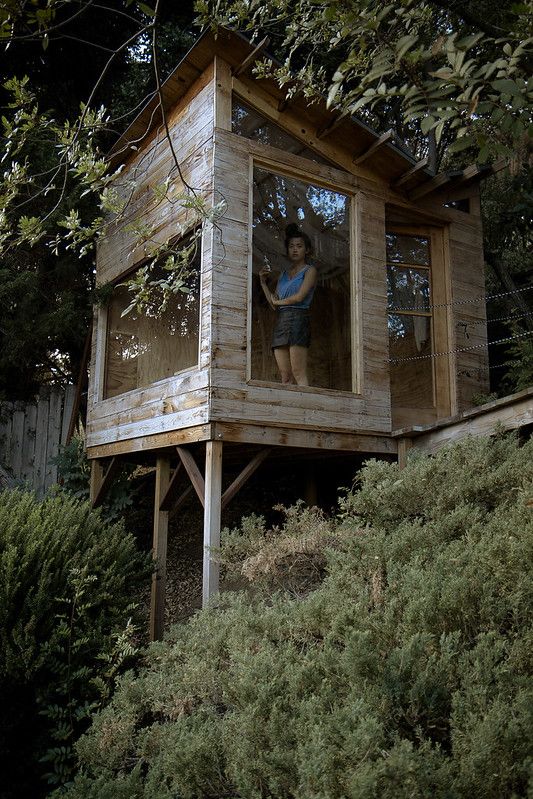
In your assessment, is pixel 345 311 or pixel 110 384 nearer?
pixel 345 311

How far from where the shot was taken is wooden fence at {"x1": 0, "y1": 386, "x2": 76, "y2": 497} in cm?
960

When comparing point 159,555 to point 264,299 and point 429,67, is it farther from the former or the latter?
point 429,67

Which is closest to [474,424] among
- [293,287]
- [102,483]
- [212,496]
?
[293,287]

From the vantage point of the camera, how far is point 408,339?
24.9 feet

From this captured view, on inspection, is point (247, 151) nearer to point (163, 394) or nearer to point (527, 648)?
point (163, 394)

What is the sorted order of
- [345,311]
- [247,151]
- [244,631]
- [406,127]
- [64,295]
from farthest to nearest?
[406,127] < [64,295] < [345,311] < [247,151] < [244,631]

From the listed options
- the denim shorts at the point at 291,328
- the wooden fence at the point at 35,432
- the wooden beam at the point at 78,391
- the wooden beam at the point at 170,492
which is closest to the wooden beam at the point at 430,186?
the denim shorts at the point at 291,328

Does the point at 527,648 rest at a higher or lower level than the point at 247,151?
lower

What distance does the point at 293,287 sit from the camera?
6.64 meters

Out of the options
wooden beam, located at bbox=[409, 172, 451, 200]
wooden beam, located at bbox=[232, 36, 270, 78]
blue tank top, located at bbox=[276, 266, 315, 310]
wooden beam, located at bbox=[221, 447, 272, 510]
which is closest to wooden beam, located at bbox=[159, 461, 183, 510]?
wooden beam, located at bbox=[221, 447, 272, 510]

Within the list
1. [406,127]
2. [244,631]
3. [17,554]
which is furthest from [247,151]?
[406,127]

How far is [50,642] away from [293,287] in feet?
12.7

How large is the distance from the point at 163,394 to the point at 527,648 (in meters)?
4.60

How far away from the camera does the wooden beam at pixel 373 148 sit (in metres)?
6.79
